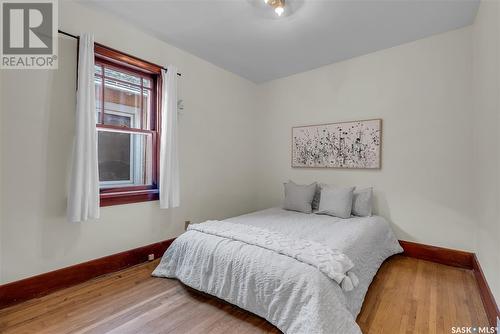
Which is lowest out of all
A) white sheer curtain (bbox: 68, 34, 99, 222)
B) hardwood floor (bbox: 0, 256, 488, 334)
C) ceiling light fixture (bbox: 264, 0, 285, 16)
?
hardwood floor (bbox: 0, 256, 488, 334)

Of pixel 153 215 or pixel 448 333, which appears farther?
pixel 153 215

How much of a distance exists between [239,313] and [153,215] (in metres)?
1.55

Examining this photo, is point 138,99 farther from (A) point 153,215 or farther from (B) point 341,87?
(B) point 341,87

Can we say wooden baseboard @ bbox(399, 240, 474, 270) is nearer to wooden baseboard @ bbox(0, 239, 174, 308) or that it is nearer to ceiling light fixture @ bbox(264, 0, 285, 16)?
ceiling light fixture @ bbox(264, 0, 285, 16)

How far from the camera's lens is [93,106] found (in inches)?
86.0

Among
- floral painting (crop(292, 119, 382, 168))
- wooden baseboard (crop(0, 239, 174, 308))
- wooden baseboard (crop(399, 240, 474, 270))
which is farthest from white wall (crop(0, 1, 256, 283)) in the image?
wooden baseboard (crop(399, 240, 474, 270))

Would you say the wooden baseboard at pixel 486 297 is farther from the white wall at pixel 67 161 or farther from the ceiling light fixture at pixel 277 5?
the white wall at pixel 67 161

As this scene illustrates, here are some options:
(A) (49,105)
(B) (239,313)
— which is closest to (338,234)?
(B) (239,313)

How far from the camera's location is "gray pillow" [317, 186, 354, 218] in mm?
2932

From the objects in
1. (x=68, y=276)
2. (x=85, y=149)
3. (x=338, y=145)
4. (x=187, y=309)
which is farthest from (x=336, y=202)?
(x=68, y=276)

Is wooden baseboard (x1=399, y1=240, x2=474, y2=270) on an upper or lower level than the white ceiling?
lower

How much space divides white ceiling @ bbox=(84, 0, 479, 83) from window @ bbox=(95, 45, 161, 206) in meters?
0.48

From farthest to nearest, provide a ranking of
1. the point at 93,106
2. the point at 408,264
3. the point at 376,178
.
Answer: the point at 376,178
the point at 408,264
the point at 93,106

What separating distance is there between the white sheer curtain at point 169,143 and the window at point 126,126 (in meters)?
0.14
